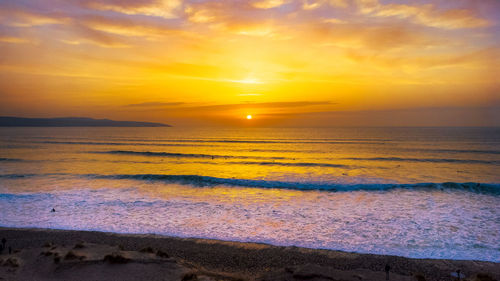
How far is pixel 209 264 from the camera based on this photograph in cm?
898

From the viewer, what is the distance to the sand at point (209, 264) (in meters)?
7.54

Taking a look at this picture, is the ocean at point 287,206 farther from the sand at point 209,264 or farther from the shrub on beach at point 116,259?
the shrub on beach at point 116,259

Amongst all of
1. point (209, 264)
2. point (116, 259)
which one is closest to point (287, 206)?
point (209, 264)

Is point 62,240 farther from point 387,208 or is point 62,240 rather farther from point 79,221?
point 387,208

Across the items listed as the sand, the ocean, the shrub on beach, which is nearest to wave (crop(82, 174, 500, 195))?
the ocean

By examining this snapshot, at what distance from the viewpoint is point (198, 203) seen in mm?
17016

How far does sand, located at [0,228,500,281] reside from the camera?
7.54m

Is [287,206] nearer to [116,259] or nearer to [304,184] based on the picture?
[304,184]

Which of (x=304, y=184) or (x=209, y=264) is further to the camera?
(x=304, y=184)

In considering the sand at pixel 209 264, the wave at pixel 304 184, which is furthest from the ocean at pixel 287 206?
the sand at pixel 209 264

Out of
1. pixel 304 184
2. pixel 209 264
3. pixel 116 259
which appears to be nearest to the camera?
pixel 116 259

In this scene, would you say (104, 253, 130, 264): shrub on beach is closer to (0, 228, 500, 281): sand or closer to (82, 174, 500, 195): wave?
(0, 228, 500, 281): sand

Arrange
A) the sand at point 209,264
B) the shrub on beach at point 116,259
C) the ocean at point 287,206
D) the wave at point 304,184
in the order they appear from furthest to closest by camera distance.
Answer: the wave at point 304,184 < the ocean at point 287,206 < the shrub on beach at point 116,259 < the sand at point 209,264

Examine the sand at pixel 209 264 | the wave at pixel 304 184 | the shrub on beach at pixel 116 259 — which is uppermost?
the shrub on beach at pixel 116 259
